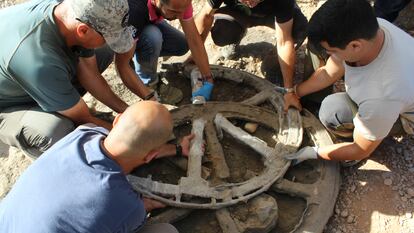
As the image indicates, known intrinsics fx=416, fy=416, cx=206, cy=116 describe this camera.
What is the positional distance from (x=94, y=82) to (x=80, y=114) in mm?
358

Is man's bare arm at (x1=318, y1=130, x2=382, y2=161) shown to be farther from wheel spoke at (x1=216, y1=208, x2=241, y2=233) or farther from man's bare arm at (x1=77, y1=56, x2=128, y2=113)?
man's bare arm at (x1=77, y1=56, x2=128, y2=113)

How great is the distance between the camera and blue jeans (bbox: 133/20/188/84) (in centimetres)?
379

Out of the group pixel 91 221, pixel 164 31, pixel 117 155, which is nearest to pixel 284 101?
pixel 164 31

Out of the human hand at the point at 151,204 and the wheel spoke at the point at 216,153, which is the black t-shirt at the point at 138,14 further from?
the human hand at the point at 151,204

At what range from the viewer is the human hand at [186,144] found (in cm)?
323

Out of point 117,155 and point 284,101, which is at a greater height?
point 117,155

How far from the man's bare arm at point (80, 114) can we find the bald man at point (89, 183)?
0.61 metres

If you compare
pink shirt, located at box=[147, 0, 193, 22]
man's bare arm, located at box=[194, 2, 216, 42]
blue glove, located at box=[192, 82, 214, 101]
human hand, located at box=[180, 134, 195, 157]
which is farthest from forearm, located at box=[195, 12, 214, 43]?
human hand, located at box=[180, 134, 195, 157]

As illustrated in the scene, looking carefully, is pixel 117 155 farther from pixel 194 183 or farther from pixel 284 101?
pixel 284 101

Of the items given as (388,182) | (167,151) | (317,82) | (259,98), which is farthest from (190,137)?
(388,182)

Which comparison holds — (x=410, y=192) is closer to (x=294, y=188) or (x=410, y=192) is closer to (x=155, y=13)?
(x=294, y=188)

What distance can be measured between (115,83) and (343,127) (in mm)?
2283

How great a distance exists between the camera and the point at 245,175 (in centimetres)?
326

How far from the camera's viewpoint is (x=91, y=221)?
7.50ft
